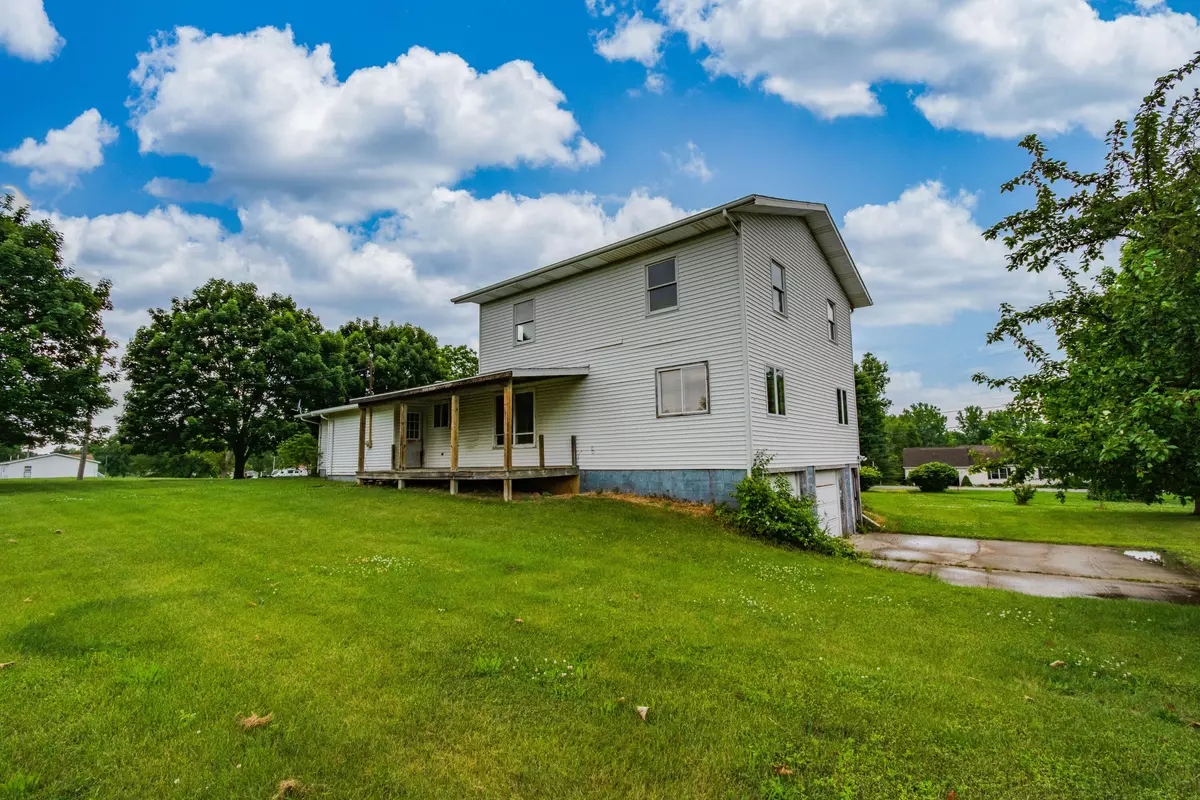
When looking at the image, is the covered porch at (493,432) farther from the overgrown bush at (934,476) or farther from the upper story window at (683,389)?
the overgrown bush at (934,476)

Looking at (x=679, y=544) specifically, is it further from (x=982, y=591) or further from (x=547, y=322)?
(x=547, y=322)

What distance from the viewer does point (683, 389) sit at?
13.6m

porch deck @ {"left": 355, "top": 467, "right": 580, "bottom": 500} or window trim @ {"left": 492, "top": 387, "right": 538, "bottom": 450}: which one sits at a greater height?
window trim @ {"left": 492, "top": 387, "right": 538, "bottom": 450}

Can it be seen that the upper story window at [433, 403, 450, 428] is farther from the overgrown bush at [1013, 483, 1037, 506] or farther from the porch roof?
Result: the overgrown bush at [1013, 483, 1037, 506]

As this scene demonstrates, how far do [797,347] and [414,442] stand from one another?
14.1 meters

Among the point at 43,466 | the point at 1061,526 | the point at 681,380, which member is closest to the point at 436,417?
the point at 681,380

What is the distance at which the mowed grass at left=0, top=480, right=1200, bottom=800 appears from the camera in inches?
117

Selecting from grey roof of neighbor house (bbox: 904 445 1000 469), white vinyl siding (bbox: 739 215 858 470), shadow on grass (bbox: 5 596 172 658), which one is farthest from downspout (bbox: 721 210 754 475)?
grey roof of neighbor house (bbox: 904 445 1000 469)

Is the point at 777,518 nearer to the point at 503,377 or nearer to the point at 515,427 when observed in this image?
the point at 503,377

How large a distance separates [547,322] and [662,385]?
4.80 meters

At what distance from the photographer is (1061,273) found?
9.21 meters

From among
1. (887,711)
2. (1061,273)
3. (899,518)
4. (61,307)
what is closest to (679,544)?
(887,711)

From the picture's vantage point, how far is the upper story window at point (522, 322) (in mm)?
17547

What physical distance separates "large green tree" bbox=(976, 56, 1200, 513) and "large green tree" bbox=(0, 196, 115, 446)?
27437mm
